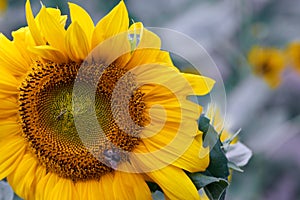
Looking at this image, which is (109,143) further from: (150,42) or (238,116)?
(238,116)

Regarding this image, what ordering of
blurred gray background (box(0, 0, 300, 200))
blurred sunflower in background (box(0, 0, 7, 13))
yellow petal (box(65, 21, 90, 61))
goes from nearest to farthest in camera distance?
1. yellow petal (box(65, 21, 90, 61))
2. blurred gray background (box(0, 0, 300, 200))
3. blurred sunflower in background (box(0, 0, 7, 13))

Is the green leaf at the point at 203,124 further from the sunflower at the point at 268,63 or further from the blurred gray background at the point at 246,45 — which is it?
the sunflower at the point at 268,63

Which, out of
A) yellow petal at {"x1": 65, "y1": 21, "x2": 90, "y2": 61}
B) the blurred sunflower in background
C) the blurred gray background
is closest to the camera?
yellow petal at {"x1": 65, "y1": 21, "x2": 90, "y2": 61}

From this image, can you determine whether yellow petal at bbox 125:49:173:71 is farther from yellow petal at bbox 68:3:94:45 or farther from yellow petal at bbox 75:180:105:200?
yellow petal at bbox 75:180:105:200

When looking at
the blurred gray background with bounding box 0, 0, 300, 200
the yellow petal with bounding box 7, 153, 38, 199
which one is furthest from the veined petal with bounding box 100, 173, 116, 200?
the blurred gray background with bounding box 0, 0, 300, 200

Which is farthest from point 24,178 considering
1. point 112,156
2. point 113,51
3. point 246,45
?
point 246,45

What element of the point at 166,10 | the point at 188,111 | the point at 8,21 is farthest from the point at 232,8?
the point at 188,111
